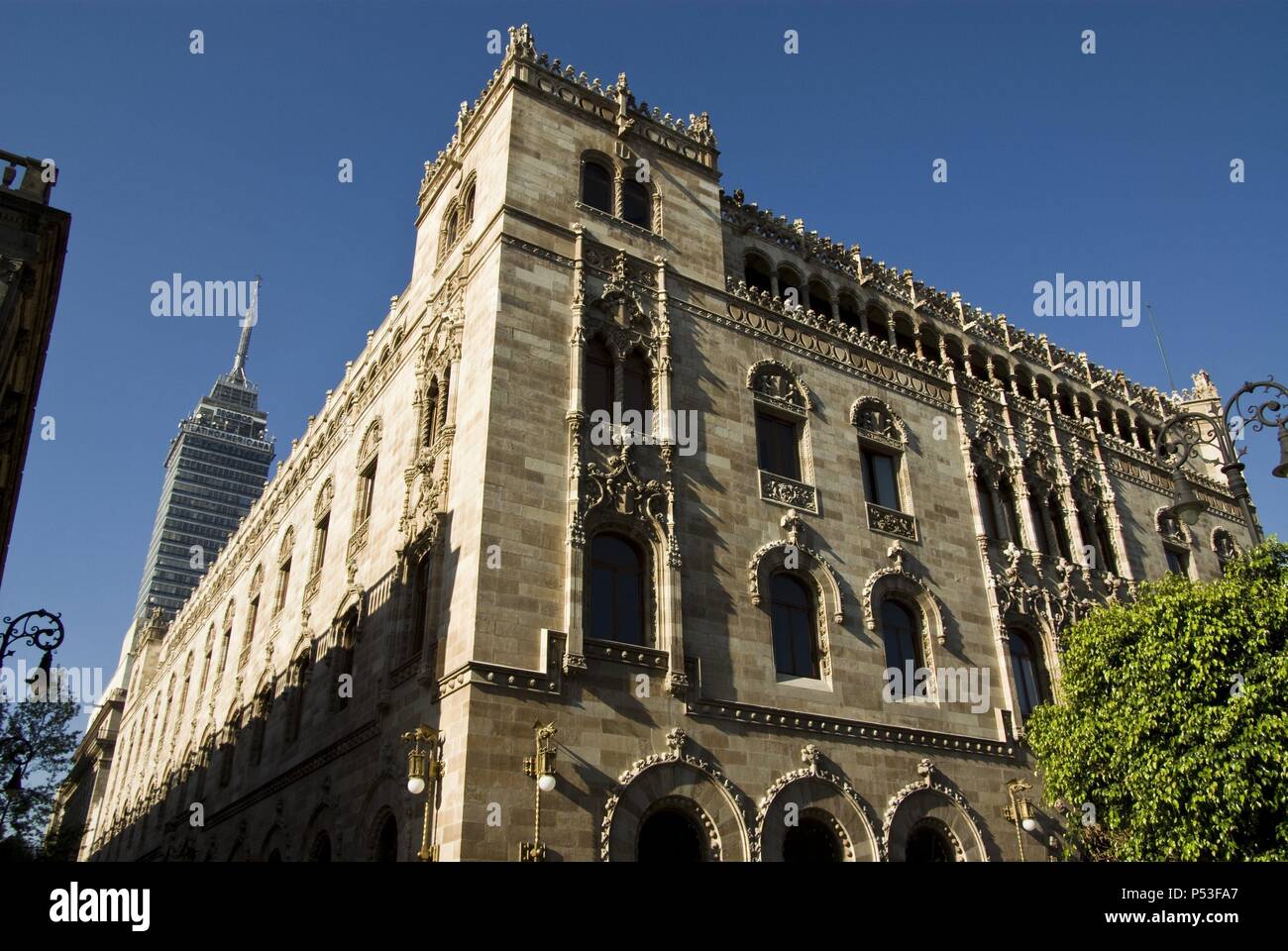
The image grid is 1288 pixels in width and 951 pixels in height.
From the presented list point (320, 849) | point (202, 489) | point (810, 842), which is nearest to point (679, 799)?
point (810, 842)

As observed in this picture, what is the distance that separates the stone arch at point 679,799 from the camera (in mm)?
18078

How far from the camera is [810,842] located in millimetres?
20672

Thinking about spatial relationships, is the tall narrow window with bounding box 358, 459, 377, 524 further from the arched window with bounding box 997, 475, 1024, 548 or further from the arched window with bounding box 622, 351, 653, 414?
the arched window with bounding box 997, 475, 1024, 548

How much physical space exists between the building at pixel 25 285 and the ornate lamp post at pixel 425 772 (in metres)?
10.9

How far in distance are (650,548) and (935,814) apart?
916 cm

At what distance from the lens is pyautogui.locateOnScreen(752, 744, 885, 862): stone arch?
20.0 metres

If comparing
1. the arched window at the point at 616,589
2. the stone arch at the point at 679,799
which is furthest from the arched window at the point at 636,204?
the stone arch at the point at 679,799

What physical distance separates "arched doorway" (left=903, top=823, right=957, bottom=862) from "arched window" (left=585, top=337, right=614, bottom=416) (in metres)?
12.0

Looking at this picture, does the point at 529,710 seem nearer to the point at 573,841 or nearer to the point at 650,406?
the point at 573,841

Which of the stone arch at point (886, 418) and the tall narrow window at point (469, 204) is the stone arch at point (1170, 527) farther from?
the tall narrow window at point (469, 204)

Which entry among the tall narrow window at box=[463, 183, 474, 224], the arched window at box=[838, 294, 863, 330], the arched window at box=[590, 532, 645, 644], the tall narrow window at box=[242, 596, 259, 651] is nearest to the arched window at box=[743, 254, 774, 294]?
the arched window at box=[838, 294, 863, 330]

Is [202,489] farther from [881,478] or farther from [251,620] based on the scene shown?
[881,478]

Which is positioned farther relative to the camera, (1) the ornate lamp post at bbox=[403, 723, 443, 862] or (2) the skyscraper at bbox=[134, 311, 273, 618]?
(2) the skyscraper at bbox=[134, 311, 273, 618]

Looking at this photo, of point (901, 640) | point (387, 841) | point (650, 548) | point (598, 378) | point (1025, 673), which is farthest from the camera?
point (1025, 673)
